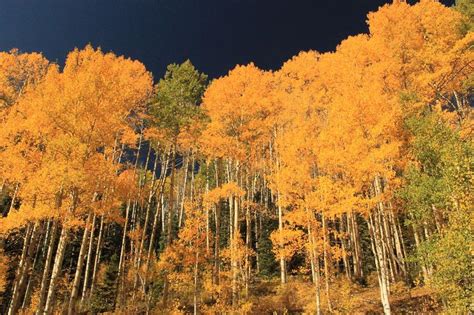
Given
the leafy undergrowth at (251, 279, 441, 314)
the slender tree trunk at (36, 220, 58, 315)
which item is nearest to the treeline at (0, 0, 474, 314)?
the slender tree trunk at (36, 220, 58, 315)

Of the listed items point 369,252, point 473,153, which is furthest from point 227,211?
point 473,153

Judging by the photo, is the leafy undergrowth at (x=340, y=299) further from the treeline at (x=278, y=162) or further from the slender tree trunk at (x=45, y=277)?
the slender tree trunk at (x=45, y=277)

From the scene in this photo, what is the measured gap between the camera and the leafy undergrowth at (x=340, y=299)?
14164 millimetres

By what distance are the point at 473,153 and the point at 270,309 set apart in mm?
10969

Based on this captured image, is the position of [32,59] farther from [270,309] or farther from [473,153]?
[473,153]

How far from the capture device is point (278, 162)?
74.2ft

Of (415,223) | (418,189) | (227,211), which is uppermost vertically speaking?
(227,211)

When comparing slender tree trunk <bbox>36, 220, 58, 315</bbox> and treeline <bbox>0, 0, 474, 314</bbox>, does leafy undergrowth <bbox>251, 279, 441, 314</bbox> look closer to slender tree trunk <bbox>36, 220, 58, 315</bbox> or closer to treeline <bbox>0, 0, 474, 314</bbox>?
treeline <bbox>0, 0, 474, 314</bbox>

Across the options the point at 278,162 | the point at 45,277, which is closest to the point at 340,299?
the point at 278,162

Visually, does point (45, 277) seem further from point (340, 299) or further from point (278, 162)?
point (278, 162)

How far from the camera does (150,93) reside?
2228 centimetres

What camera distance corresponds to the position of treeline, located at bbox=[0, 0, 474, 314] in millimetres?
12289

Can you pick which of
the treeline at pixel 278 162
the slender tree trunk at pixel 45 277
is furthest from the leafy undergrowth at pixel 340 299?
the slender tree trunk at pixel 45 277

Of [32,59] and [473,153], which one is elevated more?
[32,59]
